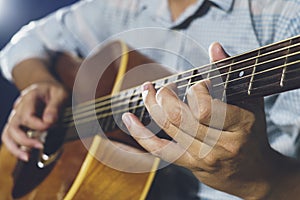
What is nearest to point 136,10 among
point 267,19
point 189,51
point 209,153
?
point 189,51

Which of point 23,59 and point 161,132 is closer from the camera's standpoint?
point 161,132

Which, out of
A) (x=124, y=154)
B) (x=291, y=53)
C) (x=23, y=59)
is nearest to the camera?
(x=291, y=53)

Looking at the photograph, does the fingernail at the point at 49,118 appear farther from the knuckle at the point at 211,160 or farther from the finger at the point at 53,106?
the knuckle at the point at 211,160

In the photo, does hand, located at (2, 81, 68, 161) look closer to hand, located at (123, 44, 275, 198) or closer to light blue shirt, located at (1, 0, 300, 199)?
light blue shirt, located at (1, 0, 300, 199)

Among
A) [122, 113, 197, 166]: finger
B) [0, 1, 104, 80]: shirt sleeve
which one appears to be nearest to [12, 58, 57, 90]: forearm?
[0, 1, 104, 80]: shirt sleeve

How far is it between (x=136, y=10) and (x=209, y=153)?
41 centimetres

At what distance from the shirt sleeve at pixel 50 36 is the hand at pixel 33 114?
0.41ft

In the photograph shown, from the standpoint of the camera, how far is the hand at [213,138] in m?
0.54

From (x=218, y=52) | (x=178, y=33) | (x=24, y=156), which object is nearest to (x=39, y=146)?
(x=24, y=156)

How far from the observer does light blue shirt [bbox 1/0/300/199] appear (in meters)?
0.70

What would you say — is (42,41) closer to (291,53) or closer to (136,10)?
(136,10)

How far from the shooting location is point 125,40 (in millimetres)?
911

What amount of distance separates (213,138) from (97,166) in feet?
0.72

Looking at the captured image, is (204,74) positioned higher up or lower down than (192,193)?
higher up
